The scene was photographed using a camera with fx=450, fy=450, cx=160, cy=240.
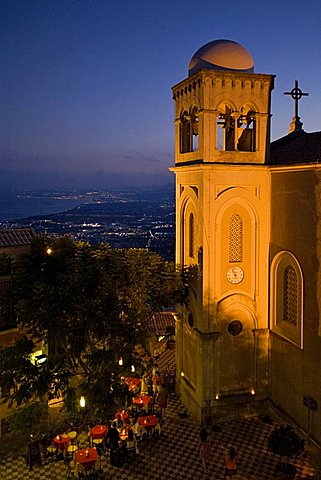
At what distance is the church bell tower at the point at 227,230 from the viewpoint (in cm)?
1906

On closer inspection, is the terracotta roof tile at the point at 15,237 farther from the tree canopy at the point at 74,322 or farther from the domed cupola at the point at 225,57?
the domed cupola at the point at 225,57

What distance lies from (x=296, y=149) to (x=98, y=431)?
14505mm

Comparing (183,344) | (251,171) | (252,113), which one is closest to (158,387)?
(183,344)

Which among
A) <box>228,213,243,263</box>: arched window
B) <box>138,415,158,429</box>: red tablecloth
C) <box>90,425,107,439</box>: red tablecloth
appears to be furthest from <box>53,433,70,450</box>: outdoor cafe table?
<box>228,213,243,263</box>: arched window

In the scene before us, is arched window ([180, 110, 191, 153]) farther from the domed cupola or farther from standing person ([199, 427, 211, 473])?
standing person ([199, 427, 211, 473])

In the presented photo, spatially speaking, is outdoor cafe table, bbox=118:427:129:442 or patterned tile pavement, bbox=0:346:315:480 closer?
patterned tile pavement, bbox=0:346:315:480

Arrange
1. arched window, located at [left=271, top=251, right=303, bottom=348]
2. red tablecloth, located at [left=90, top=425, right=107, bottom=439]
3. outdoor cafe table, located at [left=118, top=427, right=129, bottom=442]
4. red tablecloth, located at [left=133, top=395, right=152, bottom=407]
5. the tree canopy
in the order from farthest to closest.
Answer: red tablecloth, located at [left=133, top=395, right=152, bottom=407], outdoor cafe table, located at [left=118, top=427, right=129, bottom=442], red tablecloth, located at [left=90, top=425, right=107, bottom=439], arched window, located at [left=271, top=251, right=303, bottom=348], the tree canopy

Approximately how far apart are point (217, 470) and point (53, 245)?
1041 centimetres

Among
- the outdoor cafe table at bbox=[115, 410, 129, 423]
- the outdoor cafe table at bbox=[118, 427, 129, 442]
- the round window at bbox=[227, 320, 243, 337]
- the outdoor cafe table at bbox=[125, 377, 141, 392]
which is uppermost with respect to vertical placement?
the round window at bbox=[227, 320, 243, 337]

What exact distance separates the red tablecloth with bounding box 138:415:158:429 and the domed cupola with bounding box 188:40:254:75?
15.1 metres

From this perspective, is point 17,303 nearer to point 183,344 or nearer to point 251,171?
point 183,344

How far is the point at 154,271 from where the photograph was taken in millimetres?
19312

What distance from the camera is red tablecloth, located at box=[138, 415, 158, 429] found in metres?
18.5

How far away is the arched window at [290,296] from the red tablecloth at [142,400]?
7264 mm
